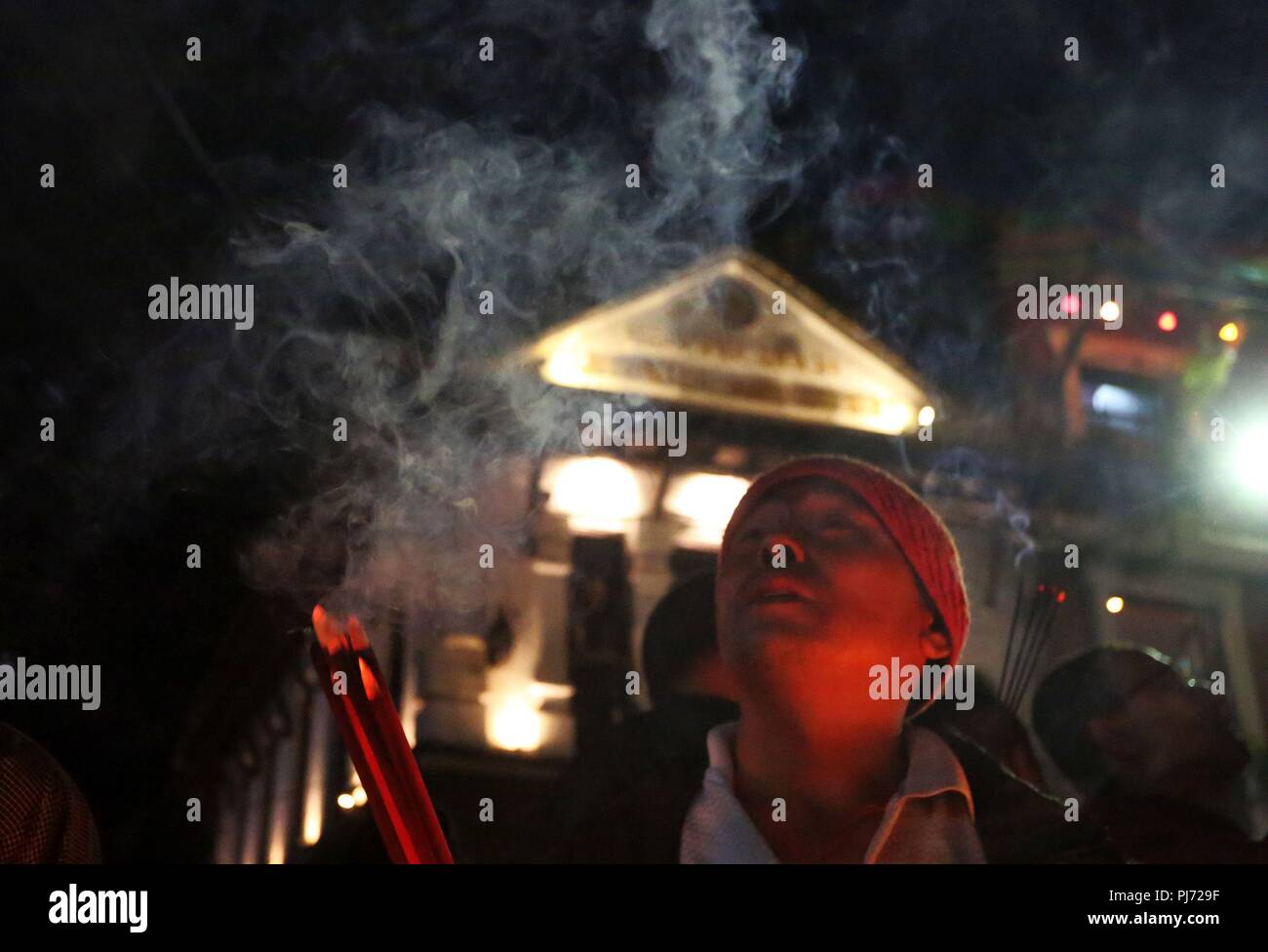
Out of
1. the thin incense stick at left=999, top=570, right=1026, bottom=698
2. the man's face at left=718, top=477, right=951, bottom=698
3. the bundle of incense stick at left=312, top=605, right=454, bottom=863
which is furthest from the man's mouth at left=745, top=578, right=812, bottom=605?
the bundle of incense stick at left=312, top=605, right=454, bottom=863

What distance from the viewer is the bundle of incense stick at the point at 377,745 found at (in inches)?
133

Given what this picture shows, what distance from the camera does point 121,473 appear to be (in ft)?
12.1

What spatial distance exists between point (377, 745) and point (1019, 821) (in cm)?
198

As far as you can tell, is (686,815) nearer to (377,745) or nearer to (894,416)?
(377,745)

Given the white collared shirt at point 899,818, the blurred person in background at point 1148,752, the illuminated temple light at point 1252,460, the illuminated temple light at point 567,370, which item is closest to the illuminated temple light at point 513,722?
the white collared shirt at point 899,818

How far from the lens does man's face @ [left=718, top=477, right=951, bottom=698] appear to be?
11.5 ft

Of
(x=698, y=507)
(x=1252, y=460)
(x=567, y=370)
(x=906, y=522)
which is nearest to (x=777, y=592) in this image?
(x=698, y=507)

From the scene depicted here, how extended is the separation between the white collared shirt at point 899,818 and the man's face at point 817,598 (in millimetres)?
248

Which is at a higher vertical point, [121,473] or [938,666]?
[121,473]

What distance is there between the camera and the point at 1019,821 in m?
3.49

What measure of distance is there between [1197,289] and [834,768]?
6.84 feet

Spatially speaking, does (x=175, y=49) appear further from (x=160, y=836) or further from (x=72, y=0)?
(x=160, y=836)
